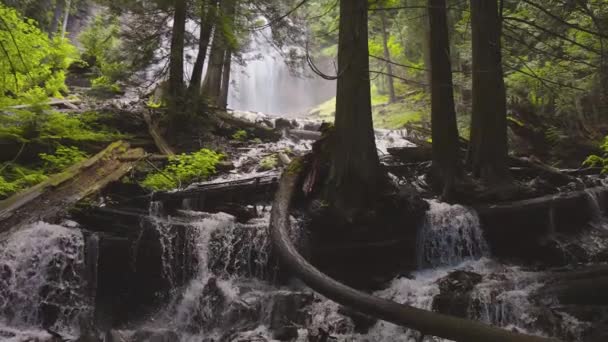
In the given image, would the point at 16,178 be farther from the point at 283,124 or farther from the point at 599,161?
the point at 599,161

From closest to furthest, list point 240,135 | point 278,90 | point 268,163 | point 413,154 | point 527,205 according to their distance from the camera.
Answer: point 527,205 < point 268,163 < point 413,154 < point 240,135 < point 278,90

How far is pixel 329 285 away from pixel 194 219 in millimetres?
4576

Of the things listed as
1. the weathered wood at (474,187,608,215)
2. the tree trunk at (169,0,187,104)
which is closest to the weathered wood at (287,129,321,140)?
the tree trunk at (169,0,187,104)

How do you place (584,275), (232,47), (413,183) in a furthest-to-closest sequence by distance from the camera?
(232,47) → (413,183) → (584,275)

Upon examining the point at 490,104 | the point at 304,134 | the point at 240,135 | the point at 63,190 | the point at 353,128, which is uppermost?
the point at 304,134

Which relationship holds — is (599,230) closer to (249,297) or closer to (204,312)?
(249,297)

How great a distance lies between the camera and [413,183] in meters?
10.3

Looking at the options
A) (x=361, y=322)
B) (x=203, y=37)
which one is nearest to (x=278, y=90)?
(x=203, y=37)

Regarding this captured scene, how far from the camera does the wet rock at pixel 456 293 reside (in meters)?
6.71

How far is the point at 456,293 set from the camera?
6945 millimetres

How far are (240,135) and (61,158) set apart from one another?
19.0 ft

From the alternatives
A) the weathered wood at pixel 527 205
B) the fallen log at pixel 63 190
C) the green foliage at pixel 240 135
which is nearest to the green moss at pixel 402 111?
the green foliage at pixel 240 135

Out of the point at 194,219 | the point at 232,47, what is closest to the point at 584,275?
the point at 194,219

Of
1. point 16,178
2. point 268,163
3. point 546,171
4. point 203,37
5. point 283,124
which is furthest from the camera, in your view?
point 283,124
